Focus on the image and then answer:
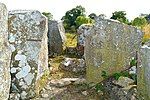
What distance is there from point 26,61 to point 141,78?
251 centimetres

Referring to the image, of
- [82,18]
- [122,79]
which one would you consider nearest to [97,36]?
[122,79]

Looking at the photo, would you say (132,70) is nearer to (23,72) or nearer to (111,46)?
(111,46)

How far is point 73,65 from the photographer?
11766 millimetres

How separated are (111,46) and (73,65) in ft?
5.80

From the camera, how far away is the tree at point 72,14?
21461 millimetres

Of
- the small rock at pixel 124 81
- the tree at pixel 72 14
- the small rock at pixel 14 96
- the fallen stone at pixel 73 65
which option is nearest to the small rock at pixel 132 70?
the small rock at pixel 124 81

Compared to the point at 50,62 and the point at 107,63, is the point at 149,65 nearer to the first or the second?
the point at 107,63

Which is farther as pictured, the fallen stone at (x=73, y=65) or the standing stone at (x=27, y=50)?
the fallen stone at (x=73, y=65)

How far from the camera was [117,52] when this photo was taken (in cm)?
1034

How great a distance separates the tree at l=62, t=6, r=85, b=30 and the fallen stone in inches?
370

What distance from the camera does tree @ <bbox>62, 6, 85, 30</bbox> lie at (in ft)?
70.4

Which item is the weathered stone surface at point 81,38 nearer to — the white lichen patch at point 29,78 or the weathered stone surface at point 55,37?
the weathered stone surface at point 55,37

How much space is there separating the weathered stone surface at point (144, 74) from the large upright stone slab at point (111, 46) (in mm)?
1753

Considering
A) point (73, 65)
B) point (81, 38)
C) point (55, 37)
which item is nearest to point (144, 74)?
point (73, 65)
